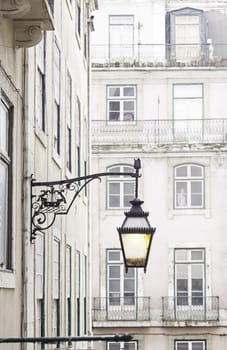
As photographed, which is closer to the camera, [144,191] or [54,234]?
[54,234]

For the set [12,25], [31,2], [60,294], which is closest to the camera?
[31,2]

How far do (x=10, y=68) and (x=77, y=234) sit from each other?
9239 millimetres

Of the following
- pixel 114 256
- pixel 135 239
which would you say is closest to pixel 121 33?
pixel 114 256

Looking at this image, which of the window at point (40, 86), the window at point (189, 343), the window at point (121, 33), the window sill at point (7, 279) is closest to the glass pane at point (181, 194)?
the window at point (189, 343)

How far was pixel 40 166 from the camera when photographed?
11.2 m

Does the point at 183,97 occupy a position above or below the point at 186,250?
above

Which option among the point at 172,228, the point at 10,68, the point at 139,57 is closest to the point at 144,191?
the point at 172,228

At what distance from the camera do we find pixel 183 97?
34.8 m

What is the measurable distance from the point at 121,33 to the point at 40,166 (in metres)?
25.1

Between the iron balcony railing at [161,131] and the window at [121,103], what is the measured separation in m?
0.25

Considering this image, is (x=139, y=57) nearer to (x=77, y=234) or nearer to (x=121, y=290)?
(x=121, y=290)

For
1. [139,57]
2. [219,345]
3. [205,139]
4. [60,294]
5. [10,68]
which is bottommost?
[219,345]

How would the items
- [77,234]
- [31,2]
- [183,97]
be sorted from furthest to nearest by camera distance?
[183,97] → [77,234] → [31,2]

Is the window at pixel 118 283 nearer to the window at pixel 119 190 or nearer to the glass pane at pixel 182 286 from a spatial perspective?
the glass pane at pixel 182 286
